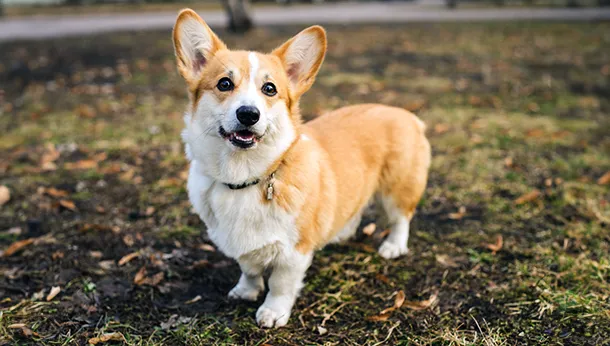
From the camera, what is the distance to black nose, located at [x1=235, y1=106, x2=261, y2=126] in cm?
248

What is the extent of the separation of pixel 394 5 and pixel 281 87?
1881 cm

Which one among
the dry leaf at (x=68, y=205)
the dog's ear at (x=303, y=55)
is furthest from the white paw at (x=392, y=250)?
the dry leaf at (x=68, y=205)

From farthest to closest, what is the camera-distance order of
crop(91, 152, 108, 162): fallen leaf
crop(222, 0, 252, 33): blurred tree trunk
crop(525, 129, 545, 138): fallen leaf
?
crop(222, 0, 252, 33): blurred tree trunk → crop(525, 129, 545, 138): fallen leaf → crop(91, 152, 108, 162): fallen leaf

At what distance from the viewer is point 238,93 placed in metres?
2.61

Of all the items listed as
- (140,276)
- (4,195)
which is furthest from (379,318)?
(4,195)

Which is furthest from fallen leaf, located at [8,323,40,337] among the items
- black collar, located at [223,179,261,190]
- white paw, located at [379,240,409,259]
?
white paw, located at [379,240,409,259]

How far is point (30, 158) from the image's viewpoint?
5199mm

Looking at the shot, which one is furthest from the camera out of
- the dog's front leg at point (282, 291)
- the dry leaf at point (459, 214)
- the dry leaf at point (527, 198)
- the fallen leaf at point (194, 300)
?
the dry leaf at point (527, 198)

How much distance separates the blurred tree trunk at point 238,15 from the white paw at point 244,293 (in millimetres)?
8798

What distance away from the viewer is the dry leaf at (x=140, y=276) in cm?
328

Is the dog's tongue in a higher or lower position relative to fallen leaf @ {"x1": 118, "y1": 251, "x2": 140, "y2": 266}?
higher

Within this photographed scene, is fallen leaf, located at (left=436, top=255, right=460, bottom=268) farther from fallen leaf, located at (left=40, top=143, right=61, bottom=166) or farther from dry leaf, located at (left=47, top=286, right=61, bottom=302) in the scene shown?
fallen leaf, located at (left=40, top=143, right=61, bottom=166)

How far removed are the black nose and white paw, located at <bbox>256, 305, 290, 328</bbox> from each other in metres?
1.13

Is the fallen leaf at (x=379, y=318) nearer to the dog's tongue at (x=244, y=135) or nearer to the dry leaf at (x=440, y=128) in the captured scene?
the dog's tongue at (x=244, y=135)
